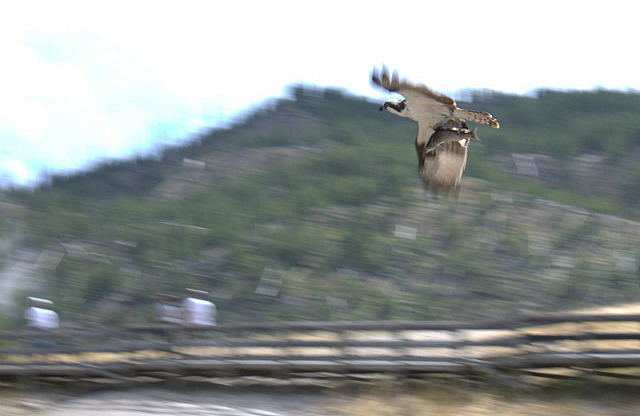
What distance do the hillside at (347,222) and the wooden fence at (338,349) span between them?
22.9 meters

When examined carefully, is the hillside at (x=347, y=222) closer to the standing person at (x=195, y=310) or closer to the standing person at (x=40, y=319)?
the standing person at (x=40, y=319)

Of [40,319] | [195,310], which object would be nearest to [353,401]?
[195,310]

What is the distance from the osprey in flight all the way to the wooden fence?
Result: 10.6ft

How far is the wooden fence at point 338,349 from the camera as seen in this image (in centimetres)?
812

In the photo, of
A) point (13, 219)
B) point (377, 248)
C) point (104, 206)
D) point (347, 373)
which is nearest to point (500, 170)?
Answer: point (377, 248)

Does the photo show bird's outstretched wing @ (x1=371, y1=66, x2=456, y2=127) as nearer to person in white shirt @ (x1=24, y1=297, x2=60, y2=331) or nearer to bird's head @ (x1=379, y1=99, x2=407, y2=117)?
bird's head @ (x1=379, y1=99, x2=407, y2=117)

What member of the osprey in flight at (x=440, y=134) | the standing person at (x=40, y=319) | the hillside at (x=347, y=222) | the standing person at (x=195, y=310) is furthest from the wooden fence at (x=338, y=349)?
the hillside at (x=347, y=222)

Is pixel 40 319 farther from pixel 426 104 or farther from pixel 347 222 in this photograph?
pixel 347 222

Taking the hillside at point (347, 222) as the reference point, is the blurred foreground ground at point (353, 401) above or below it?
above

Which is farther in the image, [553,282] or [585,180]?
[585,180]

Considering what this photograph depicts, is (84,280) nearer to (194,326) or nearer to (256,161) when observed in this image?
(256,161)

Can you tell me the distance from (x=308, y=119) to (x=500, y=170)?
81.4ft

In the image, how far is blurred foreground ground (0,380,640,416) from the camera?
25.7 ft

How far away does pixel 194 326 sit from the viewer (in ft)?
29.8
